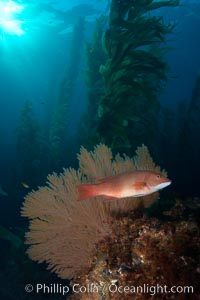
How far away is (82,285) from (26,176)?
29.3ft

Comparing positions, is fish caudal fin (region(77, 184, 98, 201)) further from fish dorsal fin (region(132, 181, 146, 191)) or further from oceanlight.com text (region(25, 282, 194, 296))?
oceanlight.com text (region(25, 282, 194, 296))

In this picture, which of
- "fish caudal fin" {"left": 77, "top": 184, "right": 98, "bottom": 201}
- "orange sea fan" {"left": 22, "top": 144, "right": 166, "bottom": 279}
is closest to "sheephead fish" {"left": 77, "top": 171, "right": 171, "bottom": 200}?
"fish caudal fin" {"left": 77, "top": 184, "right": 98, "bottom": 201}

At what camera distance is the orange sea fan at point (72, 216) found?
12.2ft

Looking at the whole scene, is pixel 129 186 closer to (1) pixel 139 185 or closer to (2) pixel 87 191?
(1) pixel 139 185

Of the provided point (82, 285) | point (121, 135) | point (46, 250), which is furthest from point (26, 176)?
point (82, 285)

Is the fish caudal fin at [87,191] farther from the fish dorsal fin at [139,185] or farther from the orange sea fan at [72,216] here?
the orange sea fan at [72,216]

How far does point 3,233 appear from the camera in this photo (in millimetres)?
7789

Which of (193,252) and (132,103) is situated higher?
(132,103)

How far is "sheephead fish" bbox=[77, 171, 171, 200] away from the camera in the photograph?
2699mm

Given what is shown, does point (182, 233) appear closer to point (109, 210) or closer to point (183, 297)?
point (183, 297)

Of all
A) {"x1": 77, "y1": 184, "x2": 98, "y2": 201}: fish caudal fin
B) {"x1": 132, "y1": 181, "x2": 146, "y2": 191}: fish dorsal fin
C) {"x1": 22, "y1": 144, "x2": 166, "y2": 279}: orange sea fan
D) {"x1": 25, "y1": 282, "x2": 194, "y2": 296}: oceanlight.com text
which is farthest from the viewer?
{"x1": 22, "y1": 144, "x2": 166, "y2": 279}: orange sea fan

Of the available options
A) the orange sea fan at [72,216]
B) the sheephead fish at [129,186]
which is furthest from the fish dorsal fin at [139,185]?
the orange sea fan at [72,216]

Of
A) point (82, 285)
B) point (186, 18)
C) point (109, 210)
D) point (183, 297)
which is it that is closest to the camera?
point (183, 297)

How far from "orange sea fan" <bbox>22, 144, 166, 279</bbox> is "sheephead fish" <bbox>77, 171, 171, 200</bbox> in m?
0.84
